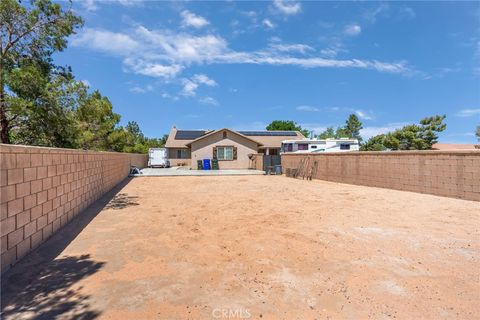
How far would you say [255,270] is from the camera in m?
3.74

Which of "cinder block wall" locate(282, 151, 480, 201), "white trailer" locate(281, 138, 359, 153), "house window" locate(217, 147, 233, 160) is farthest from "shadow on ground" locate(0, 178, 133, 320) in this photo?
"white trailer" locate(281, 138, 359, 153)

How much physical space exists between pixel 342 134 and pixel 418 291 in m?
76.6

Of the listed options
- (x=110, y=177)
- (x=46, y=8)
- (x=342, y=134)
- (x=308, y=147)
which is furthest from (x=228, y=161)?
(x=342, y=134)

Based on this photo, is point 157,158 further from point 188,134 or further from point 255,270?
point 255,270

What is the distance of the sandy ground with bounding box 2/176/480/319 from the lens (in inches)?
111

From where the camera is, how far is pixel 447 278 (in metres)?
3.50

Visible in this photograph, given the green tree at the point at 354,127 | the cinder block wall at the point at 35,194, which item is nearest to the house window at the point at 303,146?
the cinder block wall at the point at 35,194

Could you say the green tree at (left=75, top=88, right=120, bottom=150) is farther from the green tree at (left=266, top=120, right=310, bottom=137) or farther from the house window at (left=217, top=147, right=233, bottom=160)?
the green tree at (left=266, top=120, right=310, bottom=137)

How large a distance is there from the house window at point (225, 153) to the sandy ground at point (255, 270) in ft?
72.5

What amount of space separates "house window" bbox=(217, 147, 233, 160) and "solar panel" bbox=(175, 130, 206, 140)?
833 centimetres

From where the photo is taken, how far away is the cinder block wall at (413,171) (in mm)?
9375

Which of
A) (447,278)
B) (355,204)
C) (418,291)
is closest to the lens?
(418,291)

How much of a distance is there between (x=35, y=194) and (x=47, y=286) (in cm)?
200

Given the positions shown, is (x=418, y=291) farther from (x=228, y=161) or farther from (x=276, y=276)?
(x=228, y=161)
